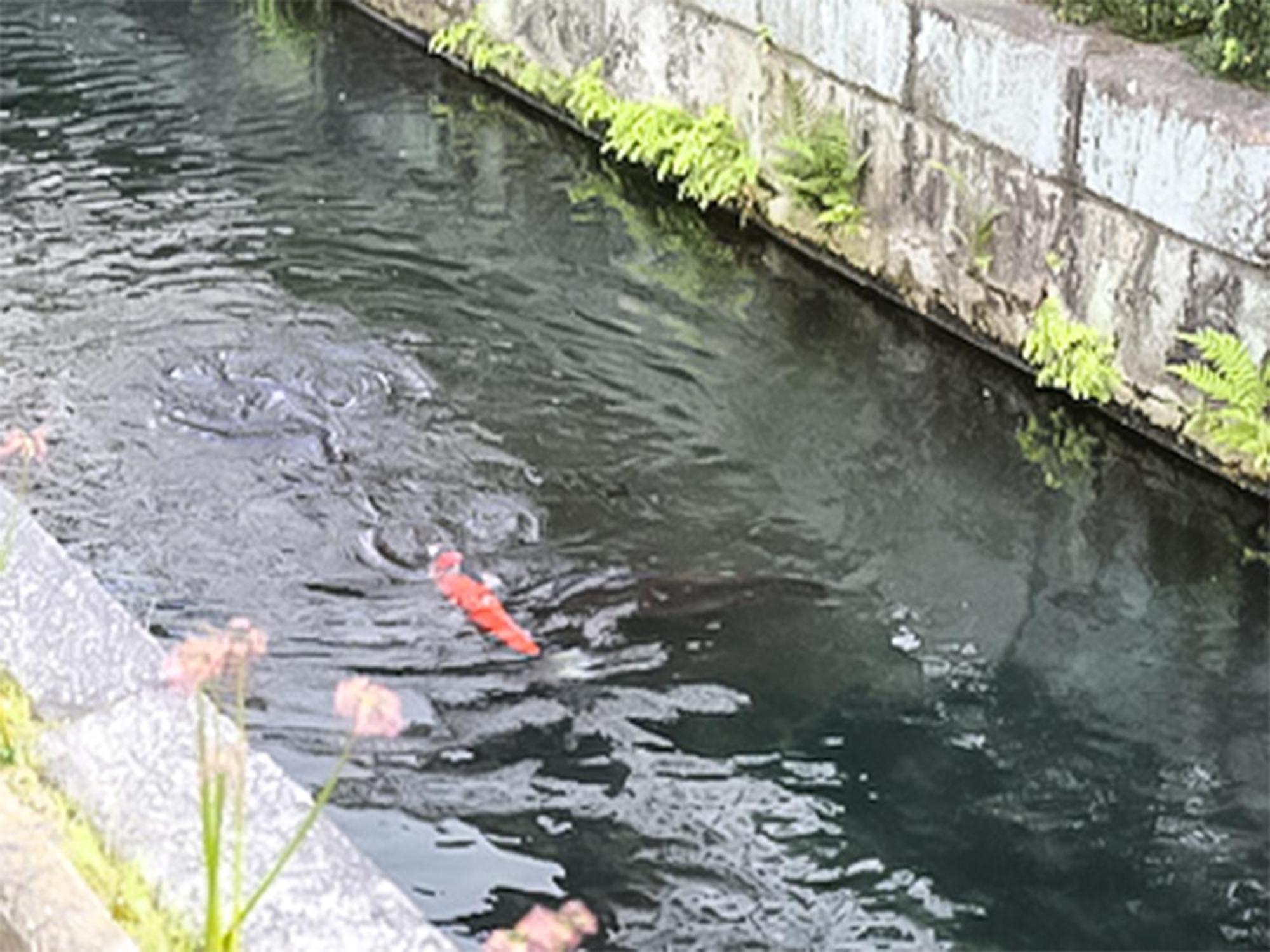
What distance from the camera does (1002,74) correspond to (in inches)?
359

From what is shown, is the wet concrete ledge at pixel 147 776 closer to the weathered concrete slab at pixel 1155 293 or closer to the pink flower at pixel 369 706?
the pink flower at pixel 369 706

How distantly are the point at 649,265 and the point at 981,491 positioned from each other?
281cm

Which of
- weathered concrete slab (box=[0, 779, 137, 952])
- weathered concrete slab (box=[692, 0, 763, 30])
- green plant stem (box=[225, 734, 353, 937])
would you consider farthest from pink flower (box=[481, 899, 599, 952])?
weathered concrete slab (box=[692, 0, 763, 30])

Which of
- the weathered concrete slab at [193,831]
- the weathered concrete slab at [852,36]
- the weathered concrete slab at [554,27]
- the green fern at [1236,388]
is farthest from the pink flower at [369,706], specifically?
the weathered concrete slab at [554,27]

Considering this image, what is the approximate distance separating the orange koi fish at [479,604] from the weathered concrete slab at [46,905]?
285cm

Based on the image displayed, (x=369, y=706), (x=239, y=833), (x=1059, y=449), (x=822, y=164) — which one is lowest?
(x=1059, y=449)

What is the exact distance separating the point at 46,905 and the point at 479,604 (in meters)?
3.19

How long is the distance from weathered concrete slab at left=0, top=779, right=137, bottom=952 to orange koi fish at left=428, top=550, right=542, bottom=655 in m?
2.85

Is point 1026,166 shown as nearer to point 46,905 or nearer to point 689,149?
point 689,149

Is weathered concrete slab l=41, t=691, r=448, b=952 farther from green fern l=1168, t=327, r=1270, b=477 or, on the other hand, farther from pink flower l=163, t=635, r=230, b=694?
green fern l=1168, t=327, r=1270, b=477

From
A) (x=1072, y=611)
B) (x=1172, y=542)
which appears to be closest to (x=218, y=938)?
(x=1072, y=611)

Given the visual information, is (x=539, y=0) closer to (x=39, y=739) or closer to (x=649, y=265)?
(x=649, y=265)

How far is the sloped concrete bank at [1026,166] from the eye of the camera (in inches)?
324

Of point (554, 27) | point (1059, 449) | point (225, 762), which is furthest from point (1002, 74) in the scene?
point (225, 762)
